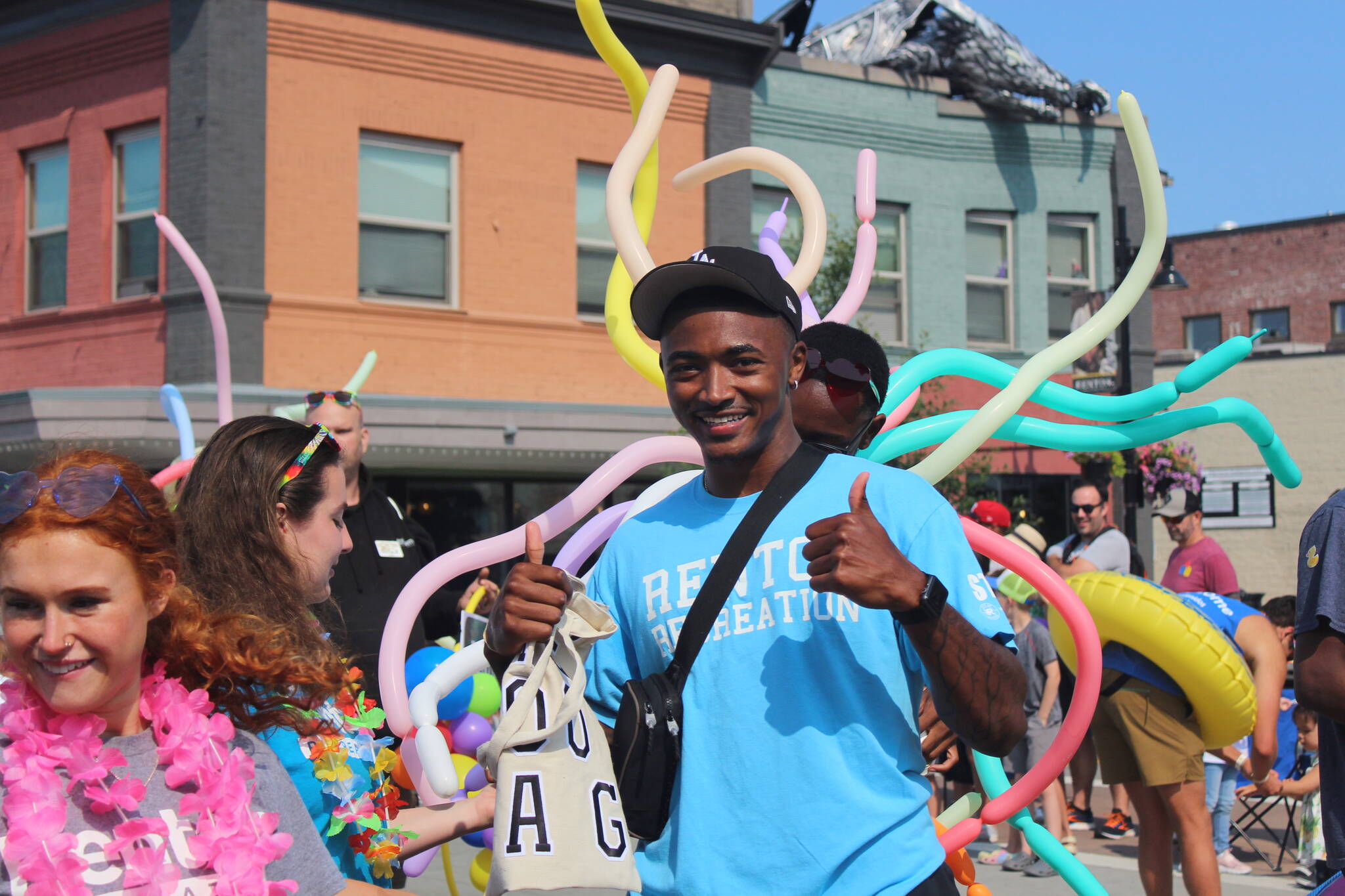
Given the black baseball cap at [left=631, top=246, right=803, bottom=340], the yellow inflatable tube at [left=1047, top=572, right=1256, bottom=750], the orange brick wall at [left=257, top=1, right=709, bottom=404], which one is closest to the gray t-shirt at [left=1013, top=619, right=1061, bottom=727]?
the yellow inflatable tube at [left=1047, top=572, right=1256, bottom=750]

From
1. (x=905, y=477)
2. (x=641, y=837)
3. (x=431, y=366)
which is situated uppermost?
(x=431, y=366)

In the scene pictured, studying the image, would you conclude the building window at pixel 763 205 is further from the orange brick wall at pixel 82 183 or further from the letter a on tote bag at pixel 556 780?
the letter a on tote bag at pixel 556 780

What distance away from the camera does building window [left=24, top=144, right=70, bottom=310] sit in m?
13.0

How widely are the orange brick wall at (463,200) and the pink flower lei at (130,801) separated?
1059cm

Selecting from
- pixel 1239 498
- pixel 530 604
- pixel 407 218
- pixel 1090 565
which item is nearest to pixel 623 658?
pixel 530 604

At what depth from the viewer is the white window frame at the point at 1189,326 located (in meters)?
31.4

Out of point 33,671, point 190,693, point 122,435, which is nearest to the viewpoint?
point 33,671

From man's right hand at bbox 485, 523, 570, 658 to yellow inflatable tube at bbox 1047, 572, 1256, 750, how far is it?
3.02 m

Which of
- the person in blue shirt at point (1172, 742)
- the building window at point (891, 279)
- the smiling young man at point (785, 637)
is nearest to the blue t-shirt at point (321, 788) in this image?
the smiling young man at point (785, 637)

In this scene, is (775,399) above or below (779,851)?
above

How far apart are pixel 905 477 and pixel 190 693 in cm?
129

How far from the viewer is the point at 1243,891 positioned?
668cm

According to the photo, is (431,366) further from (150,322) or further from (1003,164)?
(1003,164)

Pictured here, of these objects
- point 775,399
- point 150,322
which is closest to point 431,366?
point 150,322
